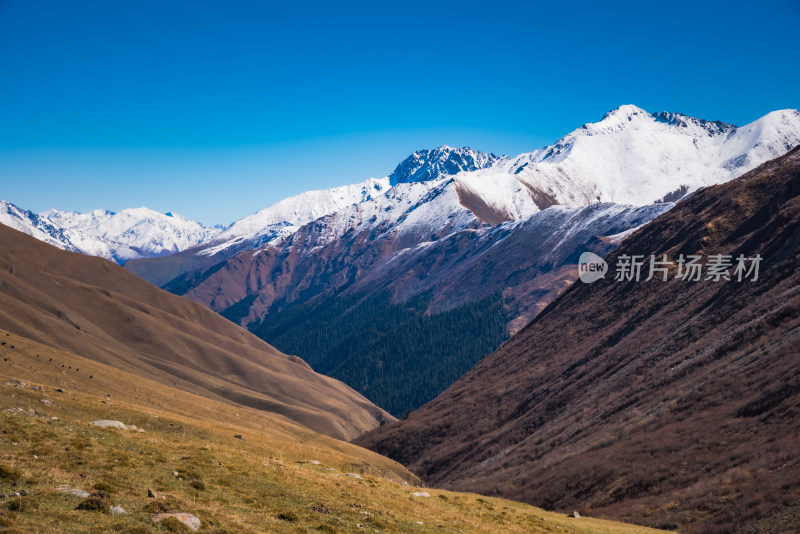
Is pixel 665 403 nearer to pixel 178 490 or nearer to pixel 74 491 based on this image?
pixel 178 490

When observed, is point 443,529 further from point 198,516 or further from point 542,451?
point 542,451

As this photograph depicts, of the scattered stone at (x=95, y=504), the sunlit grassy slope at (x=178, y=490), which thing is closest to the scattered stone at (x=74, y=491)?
the sunlit grassy slope at (x=178, y=490)

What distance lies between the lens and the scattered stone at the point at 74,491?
23.7 m

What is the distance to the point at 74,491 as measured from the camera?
78.8ft

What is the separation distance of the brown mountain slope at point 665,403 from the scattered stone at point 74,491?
42.4 m

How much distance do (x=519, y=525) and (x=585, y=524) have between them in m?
11.3

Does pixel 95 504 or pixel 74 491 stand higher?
pixel 95 504

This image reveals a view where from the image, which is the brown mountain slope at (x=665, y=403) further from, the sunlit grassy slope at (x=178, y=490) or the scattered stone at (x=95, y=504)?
the scattered stone at (x=95, y=504)

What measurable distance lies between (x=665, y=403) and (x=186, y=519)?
87126 millimetres

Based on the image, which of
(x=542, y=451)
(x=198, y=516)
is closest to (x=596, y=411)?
(x=542, y=451)

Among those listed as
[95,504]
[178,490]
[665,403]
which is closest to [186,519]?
[95,504]

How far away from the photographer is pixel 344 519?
2911 cm

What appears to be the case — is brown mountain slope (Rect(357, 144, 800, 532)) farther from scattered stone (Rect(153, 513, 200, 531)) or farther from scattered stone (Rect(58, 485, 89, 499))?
scattered stone (Rect(58, 485, 89, 499))

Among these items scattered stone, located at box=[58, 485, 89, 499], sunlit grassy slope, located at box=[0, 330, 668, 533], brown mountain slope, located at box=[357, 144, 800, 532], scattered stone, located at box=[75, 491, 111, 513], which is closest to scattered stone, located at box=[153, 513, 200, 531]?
sunlit grassy slope, located at box=[0, 330, 668, 533]
